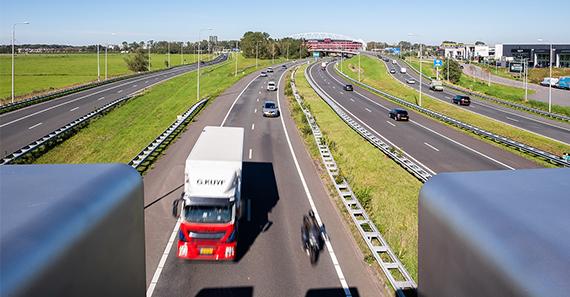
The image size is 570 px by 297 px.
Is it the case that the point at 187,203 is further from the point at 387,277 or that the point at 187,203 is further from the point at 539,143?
the point at 539,143

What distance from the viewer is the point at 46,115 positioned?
46.6 m

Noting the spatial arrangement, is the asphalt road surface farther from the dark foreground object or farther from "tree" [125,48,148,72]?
"tree" [125,48,148,72]

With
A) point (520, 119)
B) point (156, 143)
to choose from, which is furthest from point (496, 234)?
point (520, 119)

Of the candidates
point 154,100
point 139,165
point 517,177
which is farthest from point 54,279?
point 154,100

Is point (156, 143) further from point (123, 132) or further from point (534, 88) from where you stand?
point (534, 88)

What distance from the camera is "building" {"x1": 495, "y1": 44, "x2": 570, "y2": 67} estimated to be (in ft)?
527

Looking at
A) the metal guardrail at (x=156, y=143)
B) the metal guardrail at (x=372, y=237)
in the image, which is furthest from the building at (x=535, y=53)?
the metal guardrail at (x=372, y=237)

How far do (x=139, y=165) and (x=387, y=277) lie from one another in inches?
686

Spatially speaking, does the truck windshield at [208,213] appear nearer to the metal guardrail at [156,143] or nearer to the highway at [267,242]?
the highway at [267,242]

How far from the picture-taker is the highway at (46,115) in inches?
1425

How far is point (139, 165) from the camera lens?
90.0 ft

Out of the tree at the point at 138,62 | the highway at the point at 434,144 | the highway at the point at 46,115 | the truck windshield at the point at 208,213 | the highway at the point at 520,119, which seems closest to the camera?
the truck windshield at the point at 208,213

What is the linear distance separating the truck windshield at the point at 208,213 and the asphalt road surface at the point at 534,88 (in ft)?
274

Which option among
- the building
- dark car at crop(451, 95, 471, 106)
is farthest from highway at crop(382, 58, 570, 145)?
the building
